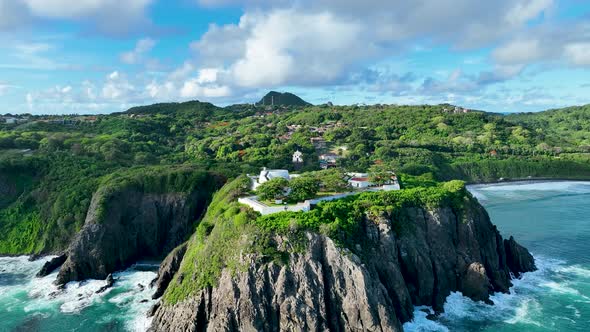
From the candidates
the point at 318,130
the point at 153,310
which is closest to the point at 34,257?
the point at 153,310

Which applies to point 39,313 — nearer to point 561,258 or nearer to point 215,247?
point 215,247

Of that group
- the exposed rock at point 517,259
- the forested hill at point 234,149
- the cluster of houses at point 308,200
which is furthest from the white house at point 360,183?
the forested hill at point 234,149

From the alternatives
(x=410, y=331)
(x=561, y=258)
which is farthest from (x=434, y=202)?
(x=561, y=258)

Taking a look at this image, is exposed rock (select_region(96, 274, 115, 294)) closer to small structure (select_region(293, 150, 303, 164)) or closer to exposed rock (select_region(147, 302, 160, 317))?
exposed rock (select_region(147, 302, 160, 317))

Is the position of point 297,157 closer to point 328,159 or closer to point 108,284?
point 328,159

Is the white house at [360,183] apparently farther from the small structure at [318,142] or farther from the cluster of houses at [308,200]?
the small structure at [318,142]
